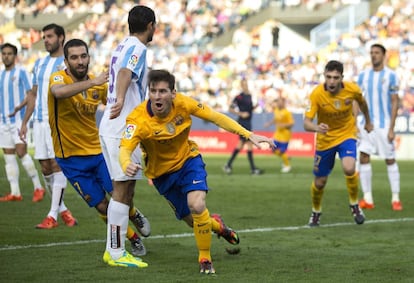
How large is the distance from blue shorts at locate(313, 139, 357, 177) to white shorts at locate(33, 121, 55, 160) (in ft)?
11.0

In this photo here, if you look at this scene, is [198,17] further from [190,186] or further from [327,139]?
[190,186]

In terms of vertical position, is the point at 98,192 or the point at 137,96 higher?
the point at 137,96

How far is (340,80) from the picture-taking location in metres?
11.8

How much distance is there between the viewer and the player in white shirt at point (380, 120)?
48.1 feet

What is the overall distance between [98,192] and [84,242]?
87 centimetres

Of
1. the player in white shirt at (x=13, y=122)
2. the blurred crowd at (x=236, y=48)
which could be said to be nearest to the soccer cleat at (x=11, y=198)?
the player in white shirt at (x=13, y=122)

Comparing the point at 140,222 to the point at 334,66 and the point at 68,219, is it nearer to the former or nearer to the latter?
the point at 68,219

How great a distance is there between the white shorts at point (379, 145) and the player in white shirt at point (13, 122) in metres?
5.10

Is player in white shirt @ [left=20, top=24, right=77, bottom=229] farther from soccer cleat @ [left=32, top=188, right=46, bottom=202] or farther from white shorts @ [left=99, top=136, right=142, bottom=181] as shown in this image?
white shorts @ [left=99, top=136, right=142, bottom=181]

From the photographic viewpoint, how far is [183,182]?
844 cm

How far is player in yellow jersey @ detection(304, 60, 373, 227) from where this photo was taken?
11.8m

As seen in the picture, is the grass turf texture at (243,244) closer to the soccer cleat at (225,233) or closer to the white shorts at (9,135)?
the soccer cleat at (225,233)

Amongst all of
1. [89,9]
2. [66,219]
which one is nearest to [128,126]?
[66,219]

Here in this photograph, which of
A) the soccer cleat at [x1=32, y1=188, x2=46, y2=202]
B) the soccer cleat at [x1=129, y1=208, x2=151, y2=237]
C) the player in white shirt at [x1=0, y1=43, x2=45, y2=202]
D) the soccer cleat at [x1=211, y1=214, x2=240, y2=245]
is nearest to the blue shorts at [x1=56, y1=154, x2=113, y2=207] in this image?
the soccer cleat at [x1=129, y1=208, x2=151, y2=237]
